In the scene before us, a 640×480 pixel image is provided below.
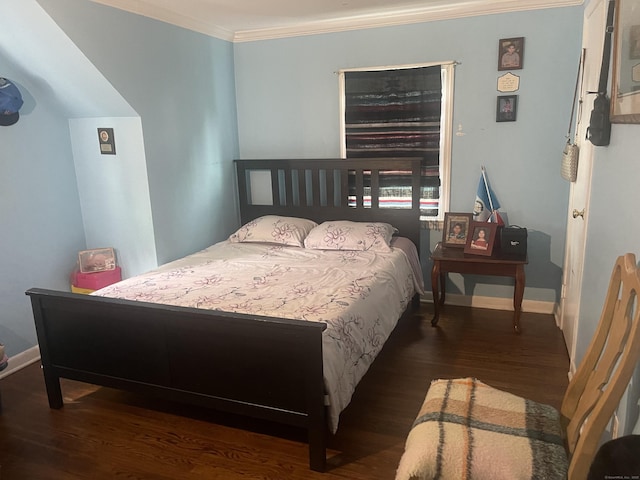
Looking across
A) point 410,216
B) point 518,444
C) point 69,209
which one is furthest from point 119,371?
point 410,216

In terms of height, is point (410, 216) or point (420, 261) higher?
point (410, 216)

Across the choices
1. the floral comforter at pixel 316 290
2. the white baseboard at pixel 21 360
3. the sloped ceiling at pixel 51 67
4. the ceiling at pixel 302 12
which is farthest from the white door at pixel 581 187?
the white baseboard at pixel 21 360

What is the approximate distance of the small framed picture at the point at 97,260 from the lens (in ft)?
11.5

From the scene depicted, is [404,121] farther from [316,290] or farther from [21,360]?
[21,360]

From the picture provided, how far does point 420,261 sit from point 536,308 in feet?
3.11

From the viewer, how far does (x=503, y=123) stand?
3.61 meters

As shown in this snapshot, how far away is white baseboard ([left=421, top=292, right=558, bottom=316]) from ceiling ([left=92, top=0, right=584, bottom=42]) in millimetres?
2124

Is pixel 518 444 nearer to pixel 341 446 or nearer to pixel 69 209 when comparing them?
pixel 341 446

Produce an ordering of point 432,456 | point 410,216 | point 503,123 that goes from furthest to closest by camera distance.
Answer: point 410,216, point 503,123, point 432,456

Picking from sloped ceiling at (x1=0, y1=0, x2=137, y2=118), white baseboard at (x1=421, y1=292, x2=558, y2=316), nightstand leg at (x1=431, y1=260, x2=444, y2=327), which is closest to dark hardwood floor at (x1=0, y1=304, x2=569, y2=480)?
nightstand leg at (x1=431, y1=260, x2=444, y2=327)

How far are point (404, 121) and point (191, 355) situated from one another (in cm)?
251

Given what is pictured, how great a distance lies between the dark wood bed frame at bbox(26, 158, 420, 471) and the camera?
6.79ft

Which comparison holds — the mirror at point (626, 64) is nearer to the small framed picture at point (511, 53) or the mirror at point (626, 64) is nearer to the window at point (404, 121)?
the small framed picture at point (511, 53)

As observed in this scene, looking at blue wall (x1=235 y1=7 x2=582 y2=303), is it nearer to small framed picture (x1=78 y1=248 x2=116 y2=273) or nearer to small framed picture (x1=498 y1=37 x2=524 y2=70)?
small framed picture (x1=498 y1=37 x2=524 y2=70)
